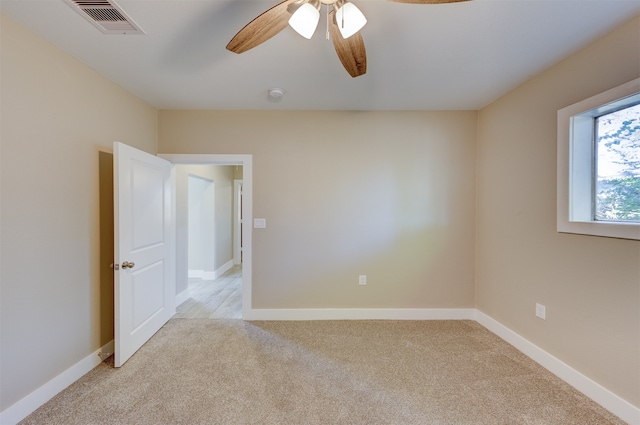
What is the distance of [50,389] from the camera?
5.56 ft

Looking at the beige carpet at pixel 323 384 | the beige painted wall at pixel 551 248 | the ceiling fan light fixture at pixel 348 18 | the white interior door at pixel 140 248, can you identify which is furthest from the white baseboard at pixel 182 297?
the beige painted wall at pixel 551 248

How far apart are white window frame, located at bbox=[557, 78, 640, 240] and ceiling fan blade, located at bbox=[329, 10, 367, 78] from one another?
1.56m

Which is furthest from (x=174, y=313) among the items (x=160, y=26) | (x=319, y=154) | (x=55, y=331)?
(x=160, y=26)

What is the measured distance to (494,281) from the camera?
2637mm

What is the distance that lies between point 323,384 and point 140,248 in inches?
75.7

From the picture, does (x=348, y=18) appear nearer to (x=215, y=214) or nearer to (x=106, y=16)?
(x=106, y=16)

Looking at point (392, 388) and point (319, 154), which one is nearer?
point (392, 388)

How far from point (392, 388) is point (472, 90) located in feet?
8.57

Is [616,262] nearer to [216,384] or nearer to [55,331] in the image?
[216,384]

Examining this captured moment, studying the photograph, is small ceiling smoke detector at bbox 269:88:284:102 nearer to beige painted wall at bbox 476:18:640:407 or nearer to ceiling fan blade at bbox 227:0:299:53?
ceiling fan blade at bbox 227:0:299:53

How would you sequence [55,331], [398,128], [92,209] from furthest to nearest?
[398,128] → [92,209] → [55,331]

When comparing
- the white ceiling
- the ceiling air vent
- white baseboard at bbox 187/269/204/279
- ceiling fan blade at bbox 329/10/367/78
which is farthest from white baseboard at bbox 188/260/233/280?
ceiling fan blade at bbox 329/10/367/78

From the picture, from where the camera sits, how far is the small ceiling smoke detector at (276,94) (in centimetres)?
233

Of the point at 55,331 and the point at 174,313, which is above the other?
the point at 55,331
